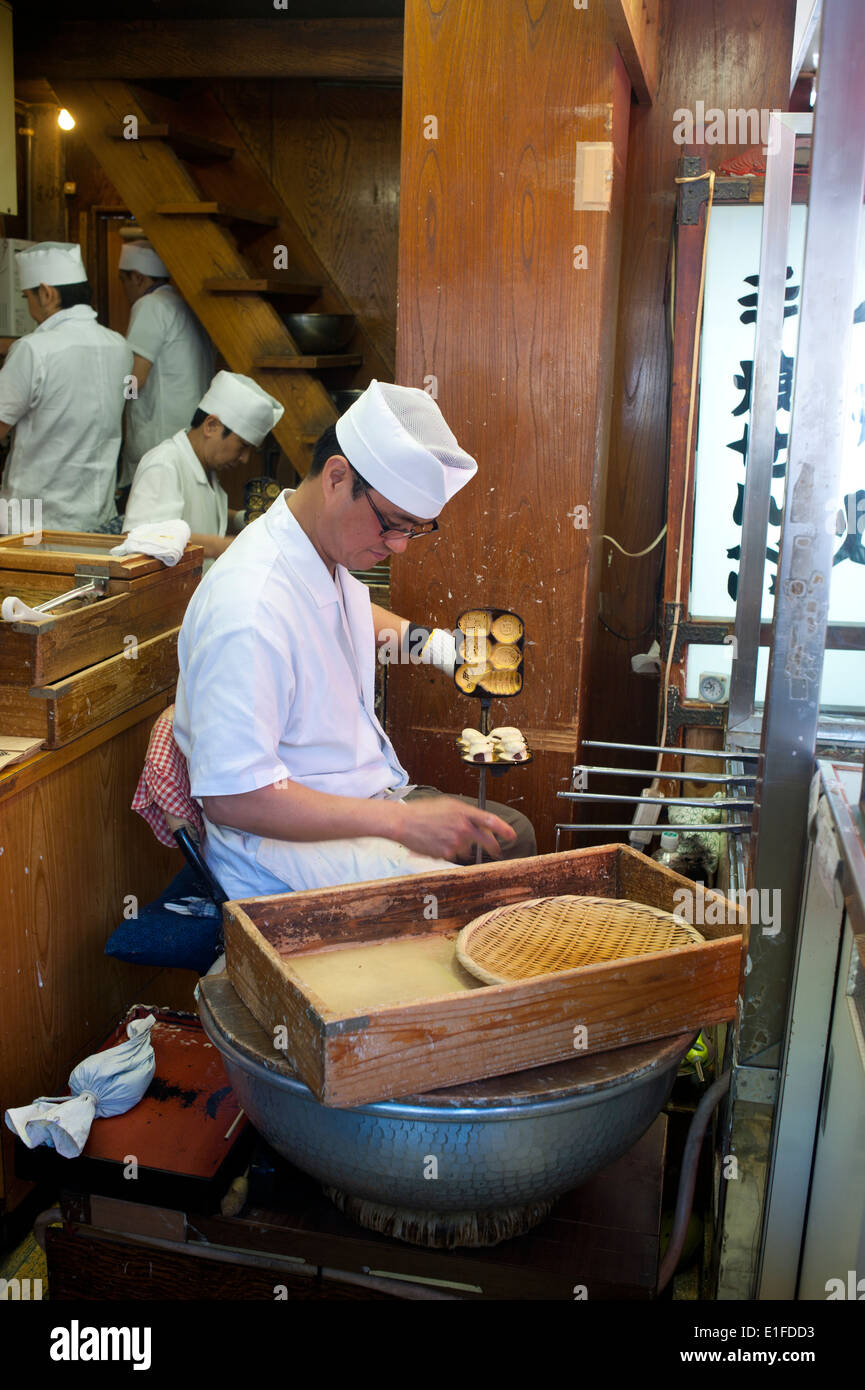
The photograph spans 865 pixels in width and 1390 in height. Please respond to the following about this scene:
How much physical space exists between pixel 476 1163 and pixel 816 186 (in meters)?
1.49

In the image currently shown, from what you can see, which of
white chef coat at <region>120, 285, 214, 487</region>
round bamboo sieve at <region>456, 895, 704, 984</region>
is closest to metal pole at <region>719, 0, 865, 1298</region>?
round bamboo sieve at <region>456, 895, 704, 984</region>

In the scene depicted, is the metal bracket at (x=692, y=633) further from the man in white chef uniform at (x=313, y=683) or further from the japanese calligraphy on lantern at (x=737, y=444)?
the man in white chef uniform at (x=313, y=683)

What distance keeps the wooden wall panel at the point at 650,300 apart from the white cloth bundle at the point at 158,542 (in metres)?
1.71

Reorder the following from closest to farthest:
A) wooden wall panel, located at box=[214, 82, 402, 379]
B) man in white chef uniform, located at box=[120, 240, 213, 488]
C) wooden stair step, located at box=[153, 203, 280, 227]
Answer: wooden stair step, located at box=[153, 203, 280, 227] → man in white chef uniform, located at box=[120, 240, 213, 488] → wooden wall panel, located at box=[214, 82, 402, 379]

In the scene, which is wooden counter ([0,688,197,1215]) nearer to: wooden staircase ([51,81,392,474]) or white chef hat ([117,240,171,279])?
wooden staircase ([51,81,392,474])

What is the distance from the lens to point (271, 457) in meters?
7.12

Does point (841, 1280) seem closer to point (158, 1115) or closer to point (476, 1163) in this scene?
point (476, 1163)

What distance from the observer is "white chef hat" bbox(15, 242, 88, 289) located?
5.12 m

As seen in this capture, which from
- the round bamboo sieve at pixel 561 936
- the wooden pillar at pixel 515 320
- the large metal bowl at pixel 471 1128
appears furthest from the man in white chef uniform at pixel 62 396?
the large metal bowl at pixel 471 1128

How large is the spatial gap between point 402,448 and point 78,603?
117cm

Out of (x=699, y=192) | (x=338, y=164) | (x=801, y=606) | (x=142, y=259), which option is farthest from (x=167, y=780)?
(x=338, y=164)

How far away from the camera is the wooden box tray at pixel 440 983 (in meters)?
1.62

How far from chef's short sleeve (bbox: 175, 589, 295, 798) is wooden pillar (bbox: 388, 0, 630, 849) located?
1.23 meters

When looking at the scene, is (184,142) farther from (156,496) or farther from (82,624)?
(82,624)
